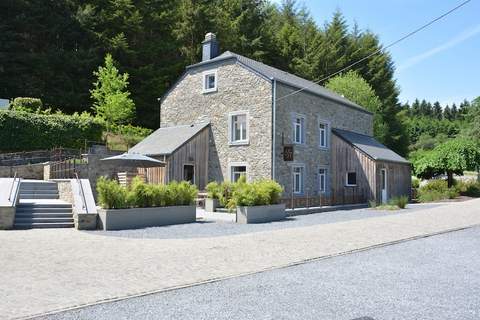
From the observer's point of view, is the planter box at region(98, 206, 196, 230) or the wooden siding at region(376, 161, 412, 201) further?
the wooden siding at region(376, 161, 412, 201)

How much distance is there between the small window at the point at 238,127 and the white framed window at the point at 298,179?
350 centimetres

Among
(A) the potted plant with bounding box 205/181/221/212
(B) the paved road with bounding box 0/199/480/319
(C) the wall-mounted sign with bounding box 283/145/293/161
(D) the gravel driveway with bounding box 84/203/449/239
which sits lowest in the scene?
(B) the paved road with bounding box 0/199/480/319

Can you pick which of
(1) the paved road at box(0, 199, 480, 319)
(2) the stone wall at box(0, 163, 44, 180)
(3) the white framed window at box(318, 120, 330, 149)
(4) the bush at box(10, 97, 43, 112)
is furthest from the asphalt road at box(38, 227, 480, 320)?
(4) the bush at box(10, 97, 43, 112)

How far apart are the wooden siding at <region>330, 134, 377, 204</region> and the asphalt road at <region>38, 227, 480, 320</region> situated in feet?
51.7

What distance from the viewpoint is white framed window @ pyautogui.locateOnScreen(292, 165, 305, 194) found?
78.0 ft

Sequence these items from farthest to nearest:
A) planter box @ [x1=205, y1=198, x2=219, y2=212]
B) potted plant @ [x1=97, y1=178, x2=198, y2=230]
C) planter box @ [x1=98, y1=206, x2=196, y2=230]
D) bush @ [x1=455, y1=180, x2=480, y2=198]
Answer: bush @ [x1=455, y1=180, x2=480, y2=198] < planter box @ [x1=205, y1=198, x2=219, y2=212] < potted plant @ [x1=97, y1=178, x2=198, y2=230] < planter box @ [x1=98, y1=206, x2=196, y2=230]

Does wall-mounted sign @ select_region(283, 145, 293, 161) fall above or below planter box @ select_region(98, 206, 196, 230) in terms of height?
above

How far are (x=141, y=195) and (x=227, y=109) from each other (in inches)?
429

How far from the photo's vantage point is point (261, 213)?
648 inches

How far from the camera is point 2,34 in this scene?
1406 inches

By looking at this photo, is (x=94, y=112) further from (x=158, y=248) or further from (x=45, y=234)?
(x=158, y=248)

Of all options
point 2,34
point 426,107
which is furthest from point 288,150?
point 426,107

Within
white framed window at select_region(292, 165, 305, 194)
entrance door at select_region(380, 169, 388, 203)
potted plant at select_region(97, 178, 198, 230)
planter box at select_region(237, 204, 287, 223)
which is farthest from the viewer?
entrance door at select_region(380, 169, 388, 203)

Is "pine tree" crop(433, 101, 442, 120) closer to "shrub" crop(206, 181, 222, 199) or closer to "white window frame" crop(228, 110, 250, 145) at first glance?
"white window frame" crop(228, 110, 250, 145)
